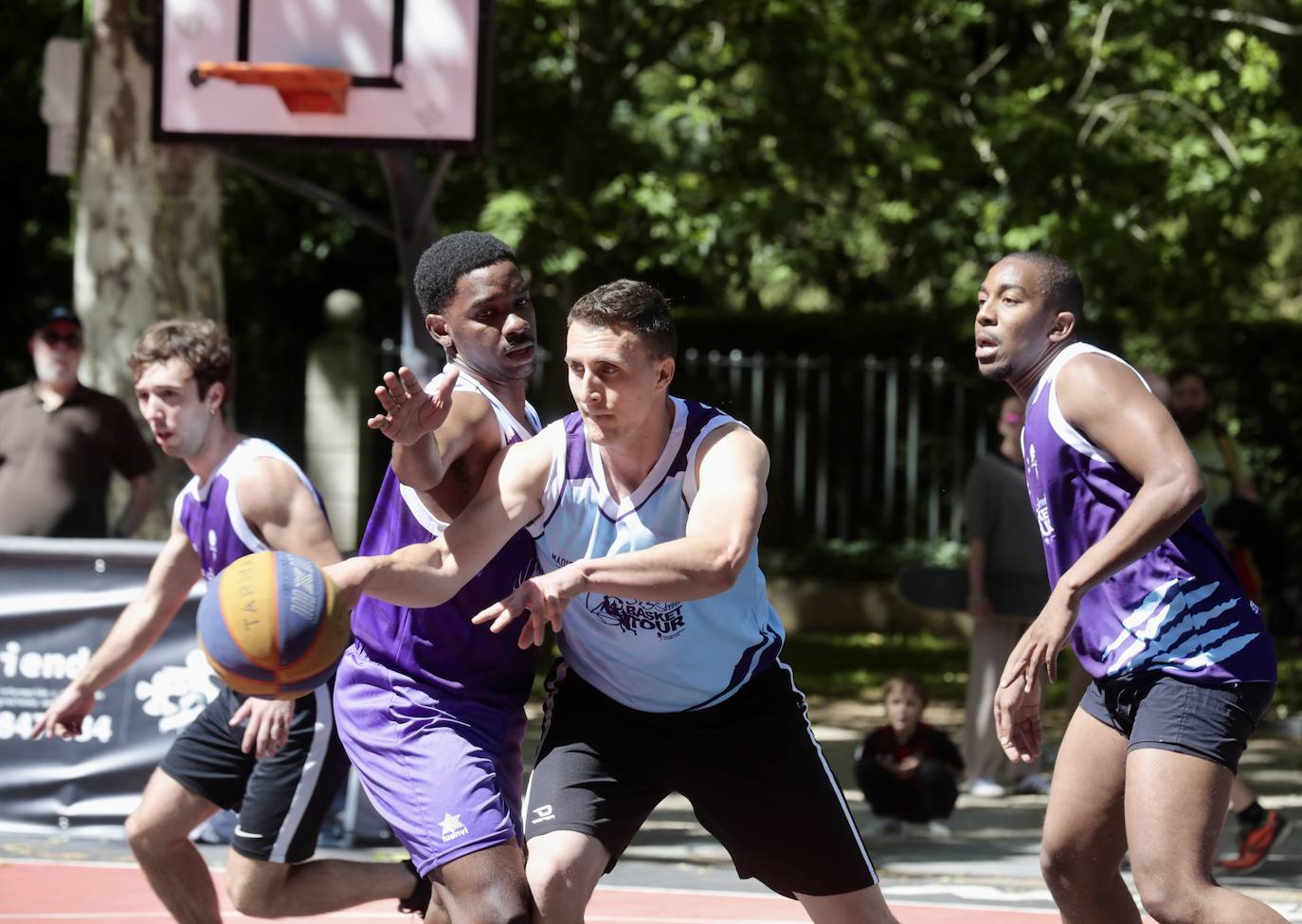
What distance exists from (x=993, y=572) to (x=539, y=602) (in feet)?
18.4

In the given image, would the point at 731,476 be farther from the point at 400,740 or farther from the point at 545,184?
the point at 545,184

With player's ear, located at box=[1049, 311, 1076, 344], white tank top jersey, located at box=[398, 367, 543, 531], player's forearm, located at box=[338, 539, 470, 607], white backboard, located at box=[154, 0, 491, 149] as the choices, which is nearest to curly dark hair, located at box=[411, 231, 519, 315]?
white tank top jersey, located at box=[398, 367, 543, 531]

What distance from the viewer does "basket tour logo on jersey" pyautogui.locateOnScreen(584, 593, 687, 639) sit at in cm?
432

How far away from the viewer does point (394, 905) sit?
7.00 meters

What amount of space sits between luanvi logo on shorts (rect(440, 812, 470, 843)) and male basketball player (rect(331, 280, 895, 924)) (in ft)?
0.58

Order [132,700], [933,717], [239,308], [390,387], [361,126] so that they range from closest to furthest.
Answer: [390,387], [132,700], [361,126], [933,717], [239,308]

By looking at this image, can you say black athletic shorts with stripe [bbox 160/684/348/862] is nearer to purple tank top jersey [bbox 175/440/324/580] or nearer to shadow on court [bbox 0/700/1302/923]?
purple tank top jersey [bbox 175/440/324/580]

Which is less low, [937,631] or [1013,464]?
[1013,464]

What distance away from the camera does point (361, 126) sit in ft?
28.0

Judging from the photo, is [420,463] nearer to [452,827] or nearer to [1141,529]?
[452,827]

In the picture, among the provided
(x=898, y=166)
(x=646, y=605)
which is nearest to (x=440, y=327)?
(x=646, y=605)

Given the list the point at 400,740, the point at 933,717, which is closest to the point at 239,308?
the point at 933,717

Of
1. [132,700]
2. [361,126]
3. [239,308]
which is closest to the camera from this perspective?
[132,700]

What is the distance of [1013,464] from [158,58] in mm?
4502
